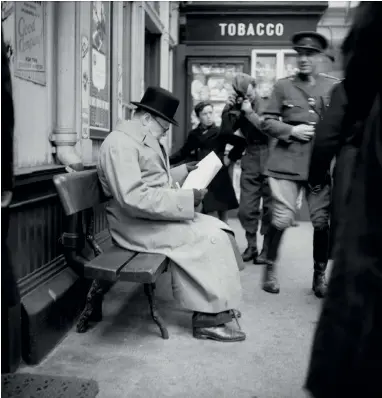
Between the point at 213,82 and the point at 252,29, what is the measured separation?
3.45 feet

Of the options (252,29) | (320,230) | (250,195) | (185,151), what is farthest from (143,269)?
(252,29)

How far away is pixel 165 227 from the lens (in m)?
3.43

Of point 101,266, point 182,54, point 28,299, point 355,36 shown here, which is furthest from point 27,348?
point 182,54

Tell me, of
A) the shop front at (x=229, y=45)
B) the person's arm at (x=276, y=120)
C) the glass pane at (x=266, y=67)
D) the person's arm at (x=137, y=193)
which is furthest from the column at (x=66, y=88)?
the glass pane at (x=266, y=67)

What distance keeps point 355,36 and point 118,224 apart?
235 cm

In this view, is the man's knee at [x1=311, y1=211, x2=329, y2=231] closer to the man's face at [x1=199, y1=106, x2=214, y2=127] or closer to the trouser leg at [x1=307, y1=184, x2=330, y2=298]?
the trouser leg at [x1=307, y1=184, x2=330, y2=298]

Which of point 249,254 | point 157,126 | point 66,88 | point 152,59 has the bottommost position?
point 249,254

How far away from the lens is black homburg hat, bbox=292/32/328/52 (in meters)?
4.23

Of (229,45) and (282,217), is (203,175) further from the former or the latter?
(229,45)

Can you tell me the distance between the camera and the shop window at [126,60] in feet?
19.4

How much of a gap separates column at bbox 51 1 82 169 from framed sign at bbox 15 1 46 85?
240mm

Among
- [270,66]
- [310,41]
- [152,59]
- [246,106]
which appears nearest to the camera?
[310,41]

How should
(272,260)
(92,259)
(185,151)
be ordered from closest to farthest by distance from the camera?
(92,259)
(272,260)
(185,151)

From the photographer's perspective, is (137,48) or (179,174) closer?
(179,174)
